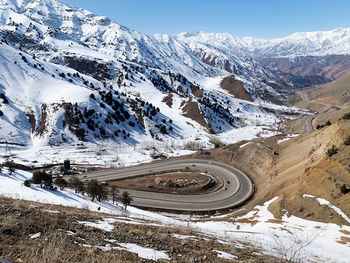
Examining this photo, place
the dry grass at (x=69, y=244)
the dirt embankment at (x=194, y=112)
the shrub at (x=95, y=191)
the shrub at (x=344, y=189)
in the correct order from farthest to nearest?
the dirt embankment at (x=194, y=112)
the shrub at (x=95, y=191)
the shrub at (x=344, y=189)
the dry grass at (x=69, y=244)

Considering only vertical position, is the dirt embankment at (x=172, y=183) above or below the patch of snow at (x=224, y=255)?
below

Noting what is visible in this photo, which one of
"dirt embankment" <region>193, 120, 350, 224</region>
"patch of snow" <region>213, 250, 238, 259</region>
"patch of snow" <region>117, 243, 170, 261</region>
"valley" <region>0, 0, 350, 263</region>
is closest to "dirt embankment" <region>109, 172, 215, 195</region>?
"valley" <region>0, 0, 350, 263</region>

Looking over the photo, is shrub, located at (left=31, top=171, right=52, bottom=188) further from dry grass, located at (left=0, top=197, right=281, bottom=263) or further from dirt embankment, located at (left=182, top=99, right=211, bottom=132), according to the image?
dirt embankment, located at (left=182, top=99, right=211, bottom=132)

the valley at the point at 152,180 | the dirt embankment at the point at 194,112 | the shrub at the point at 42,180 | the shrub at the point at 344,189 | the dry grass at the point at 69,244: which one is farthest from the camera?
the dirt embankment at the point at 194,112

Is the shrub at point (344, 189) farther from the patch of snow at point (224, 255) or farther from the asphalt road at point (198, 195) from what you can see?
the asphalt road at point (198, 195)

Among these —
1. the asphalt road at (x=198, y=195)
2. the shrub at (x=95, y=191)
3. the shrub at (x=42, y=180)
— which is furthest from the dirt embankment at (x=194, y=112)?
the shrub at (x=42, y=180)

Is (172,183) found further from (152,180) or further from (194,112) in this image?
(194,112)

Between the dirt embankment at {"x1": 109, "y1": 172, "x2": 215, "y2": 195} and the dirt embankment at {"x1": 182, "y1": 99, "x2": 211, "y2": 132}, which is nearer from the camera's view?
Result: the dirt embankment at {"x1": 109, "y1": 172, "x2": 215, "y2": 195}

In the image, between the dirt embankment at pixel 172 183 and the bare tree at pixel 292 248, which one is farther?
the dirt embankment at pixel 172 183

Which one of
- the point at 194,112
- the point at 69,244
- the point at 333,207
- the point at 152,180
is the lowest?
the point at 152,180

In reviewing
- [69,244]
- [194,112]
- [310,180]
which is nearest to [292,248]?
[69,244]
